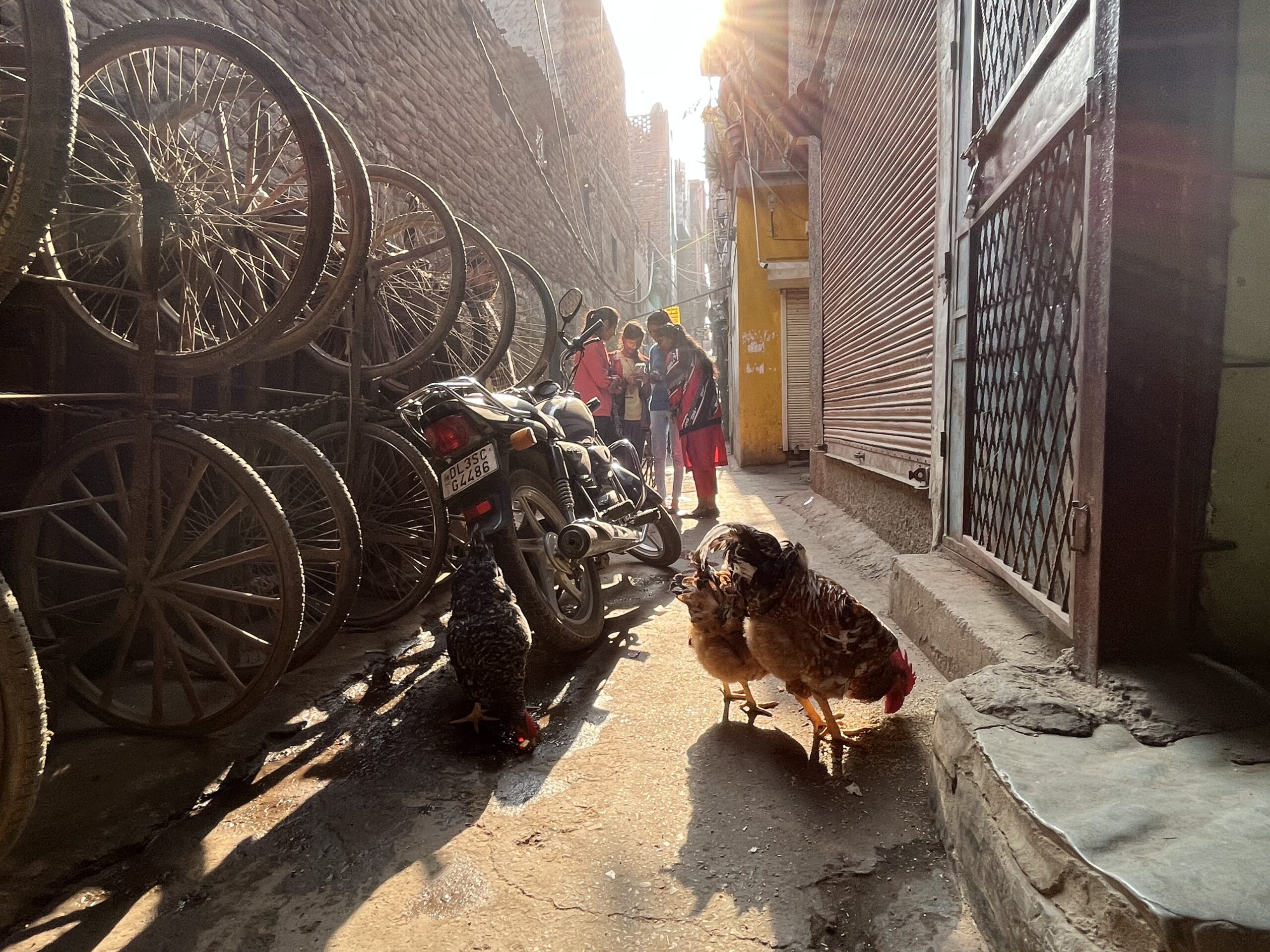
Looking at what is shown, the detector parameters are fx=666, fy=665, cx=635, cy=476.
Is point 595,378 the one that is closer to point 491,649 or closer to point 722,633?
point 722,633

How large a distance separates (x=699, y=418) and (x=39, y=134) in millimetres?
5382

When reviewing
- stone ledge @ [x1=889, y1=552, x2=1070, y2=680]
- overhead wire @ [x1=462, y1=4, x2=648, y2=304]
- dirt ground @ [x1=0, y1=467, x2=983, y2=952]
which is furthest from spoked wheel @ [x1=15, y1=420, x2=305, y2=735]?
overhead wire @ [x1=462, y1=4, x2=648, y2=304]

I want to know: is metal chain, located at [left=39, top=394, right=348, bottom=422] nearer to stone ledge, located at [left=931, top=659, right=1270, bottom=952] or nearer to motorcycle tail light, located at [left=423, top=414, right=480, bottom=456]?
motorcycle tail light, located at [left=423, top=414, right=480, bottom=456]

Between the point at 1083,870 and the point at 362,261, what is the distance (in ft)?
8.84

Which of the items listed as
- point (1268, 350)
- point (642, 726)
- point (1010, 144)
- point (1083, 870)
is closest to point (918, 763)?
point (642, 726)

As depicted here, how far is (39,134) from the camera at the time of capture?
142cm

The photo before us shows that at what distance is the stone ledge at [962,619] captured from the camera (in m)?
2.18

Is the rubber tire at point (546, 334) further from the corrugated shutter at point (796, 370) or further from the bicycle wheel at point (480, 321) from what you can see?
the corrugated shutter at point (796, 370)

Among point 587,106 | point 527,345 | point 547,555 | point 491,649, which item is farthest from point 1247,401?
point 587,106

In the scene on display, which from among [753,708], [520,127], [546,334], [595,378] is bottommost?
[753,708]

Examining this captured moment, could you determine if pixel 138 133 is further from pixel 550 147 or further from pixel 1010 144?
pixel 550 147

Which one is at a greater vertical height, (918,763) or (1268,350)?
(1268,350)

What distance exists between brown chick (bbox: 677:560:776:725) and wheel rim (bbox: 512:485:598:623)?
0.70m

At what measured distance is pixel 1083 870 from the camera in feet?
3.61
